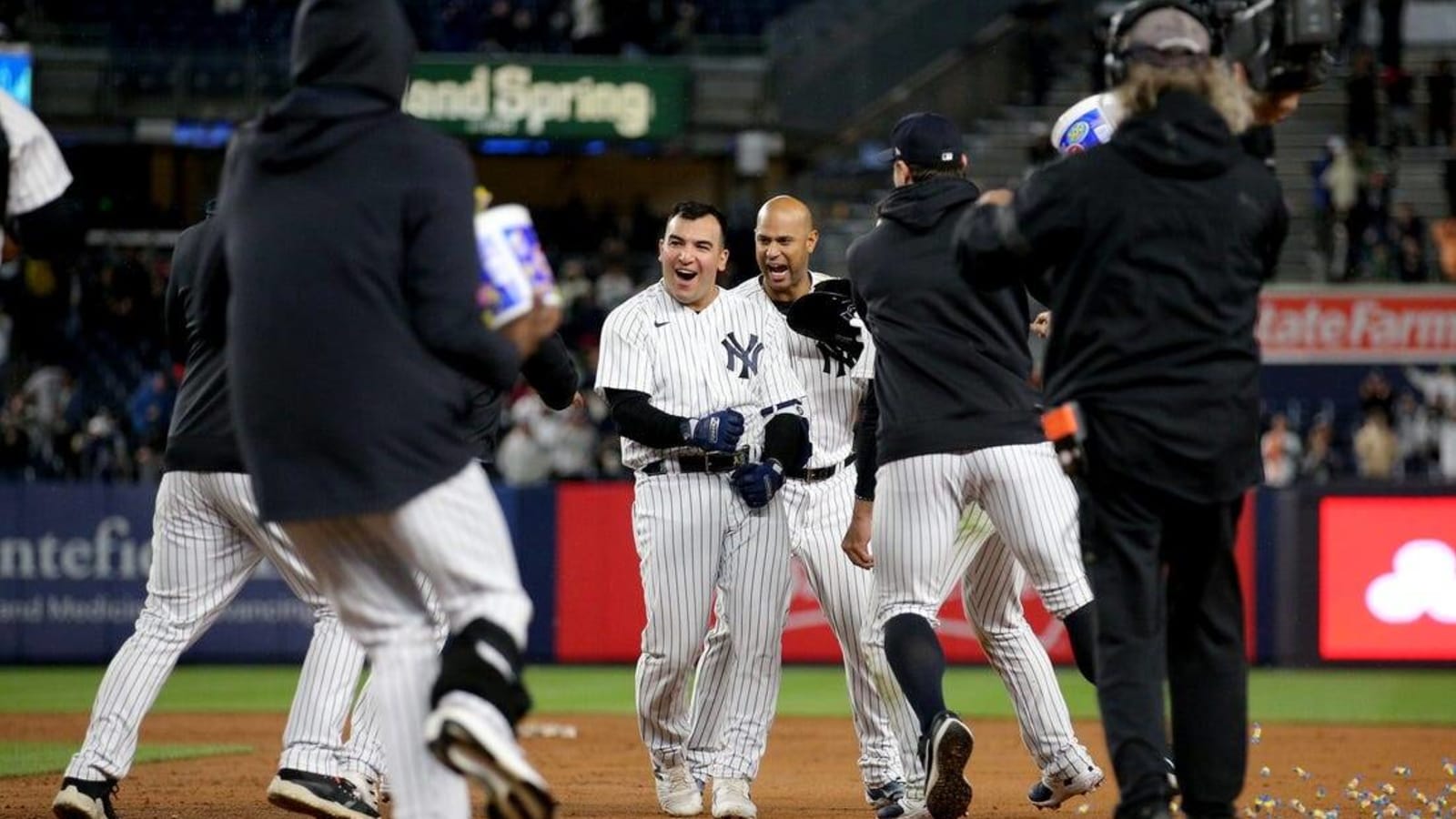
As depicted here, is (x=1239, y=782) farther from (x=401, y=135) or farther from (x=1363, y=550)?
(x=1363, y=550)

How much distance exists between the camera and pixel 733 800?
7.60 meters

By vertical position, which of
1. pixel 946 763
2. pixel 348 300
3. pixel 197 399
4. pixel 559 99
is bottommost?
pixel 946 763

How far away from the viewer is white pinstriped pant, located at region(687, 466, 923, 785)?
7.83 meters

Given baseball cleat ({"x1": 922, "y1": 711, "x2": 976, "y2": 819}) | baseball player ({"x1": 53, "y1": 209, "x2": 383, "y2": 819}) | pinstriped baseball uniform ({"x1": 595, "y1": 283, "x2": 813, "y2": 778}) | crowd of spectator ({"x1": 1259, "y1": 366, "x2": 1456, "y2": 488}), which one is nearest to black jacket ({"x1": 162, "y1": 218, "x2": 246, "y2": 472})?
baseball player ({"x1": 53, "y1": 209, "x2": 383, "y2": 819})

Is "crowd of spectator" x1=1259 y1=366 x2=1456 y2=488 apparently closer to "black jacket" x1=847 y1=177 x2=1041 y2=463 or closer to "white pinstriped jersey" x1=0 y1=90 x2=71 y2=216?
"black jacket" x1=847 y1=177 x2=1041 y2=463

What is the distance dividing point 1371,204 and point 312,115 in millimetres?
21215

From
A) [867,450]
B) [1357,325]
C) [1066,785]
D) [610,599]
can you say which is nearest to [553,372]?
[867,450]

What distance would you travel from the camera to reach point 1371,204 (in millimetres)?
23984

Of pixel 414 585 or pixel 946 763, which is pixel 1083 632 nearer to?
pixel 946 763

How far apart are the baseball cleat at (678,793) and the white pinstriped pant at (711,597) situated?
0.16 feet

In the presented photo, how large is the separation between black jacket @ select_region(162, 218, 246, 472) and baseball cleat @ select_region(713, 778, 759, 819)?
2.20 metres

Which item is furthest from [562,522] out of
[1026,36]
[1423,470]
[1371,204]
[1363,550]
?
[1026,36]

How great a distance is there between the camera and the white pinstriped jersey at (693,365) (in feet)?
25.9

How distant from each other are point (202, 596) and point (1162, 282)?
3728 millimetres
